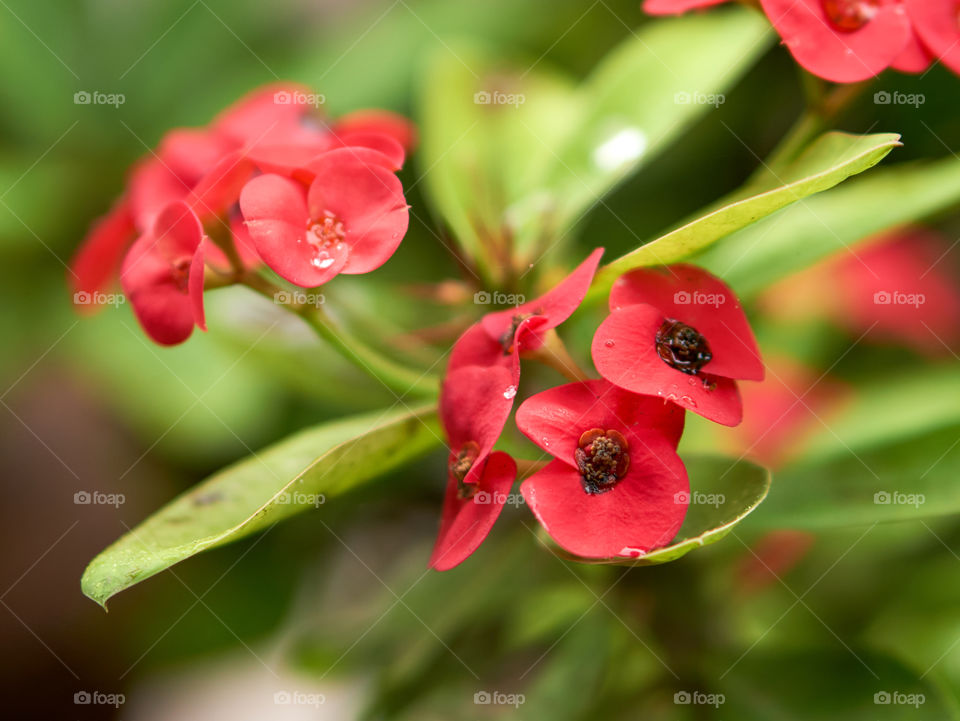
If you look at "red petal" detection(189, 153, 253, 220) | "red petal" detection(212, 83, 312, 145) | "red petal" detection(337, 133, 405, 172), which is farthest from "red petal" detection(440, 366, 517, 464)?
"red petal" detection(212, 83, 312, 145)

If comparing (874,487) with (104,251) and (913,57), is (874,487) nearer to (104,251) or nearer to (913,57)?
(913,57)

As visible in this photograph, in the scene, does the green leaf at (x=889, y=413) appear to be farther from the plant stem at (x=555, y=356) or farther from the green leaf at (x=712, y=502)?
the plant stem at (x=555, y=356)

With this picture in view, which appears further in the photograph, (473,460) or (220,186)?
(220,186)

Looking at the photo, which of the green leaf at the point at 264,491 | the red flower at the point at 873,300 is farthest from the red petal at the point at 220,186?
the red flower at the point at 873,300

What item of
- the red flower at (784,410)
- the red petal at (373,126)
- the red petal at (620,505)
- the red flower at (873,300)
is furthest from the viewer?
the red flower at (873,300)

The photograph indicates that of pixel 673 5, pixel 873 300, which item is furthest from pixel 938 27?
pixel 873 300

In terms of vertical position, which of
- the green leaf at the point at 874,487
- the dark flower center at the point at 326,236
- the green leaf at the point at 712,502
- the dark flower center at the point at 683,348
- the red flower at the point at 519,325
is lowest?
the green leaf at the point at 874,487

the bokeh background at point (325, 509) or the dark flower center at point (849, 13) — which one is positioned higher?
the dark flower center at point (849, 13)
